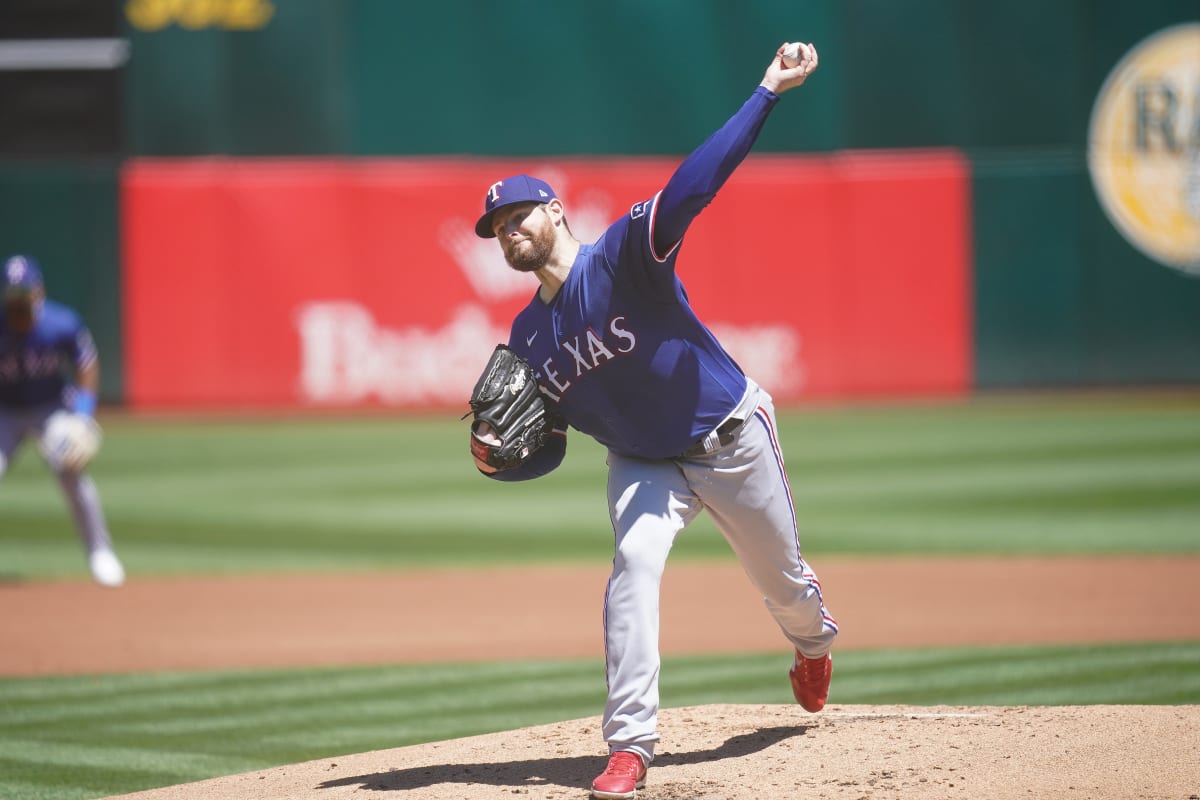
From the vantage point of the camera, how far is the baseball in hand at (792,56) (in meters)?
4.24

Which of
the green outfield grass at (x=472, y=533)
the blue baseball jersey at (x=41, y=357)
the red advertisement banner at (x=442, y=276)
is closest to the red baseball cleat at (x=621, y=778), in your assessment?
the green outfield grass at (x=472, y=533)

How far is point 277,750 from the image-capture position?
17.8ft

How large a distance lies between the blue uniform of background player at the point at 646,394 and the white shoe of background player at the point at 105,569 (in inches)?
215

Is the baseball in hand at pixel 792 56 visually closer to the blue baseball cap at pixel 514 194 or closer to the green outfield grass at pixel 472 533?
the blue baseball cap at pixel 514 194

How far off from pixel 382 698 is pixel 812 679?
2.22 meters

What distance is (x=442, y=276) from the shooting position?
55.1ft

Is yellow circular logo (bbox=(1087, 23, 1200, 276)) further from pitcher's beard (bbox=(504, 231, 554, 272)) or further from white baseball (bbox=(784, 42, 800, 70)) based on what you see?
pitcher's beard (bbox=(504, 231, 554, 272))

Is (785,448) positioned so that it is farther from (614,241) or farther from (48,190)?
(614,241)

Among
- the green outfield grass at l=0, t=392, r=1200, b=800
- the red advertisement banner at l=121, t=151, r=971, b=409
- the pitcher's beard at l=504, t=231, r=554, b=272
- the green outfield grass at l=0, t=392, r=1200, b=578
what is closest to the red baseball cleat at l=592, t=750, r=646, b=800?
the green outfield grass at l=0, t=392, r=1200, b=800

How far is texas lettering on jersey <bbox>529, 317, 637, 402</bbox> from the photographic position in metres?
4.35

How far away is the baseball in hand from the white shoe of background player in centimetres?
644

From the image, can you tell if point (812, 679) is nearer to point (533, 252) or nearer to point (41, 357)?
point (533, 252)

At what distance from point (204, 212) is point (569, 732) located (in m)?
12.7

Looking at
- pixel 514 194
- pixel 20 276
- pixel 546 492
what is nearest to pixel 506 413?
pixel 514 194
